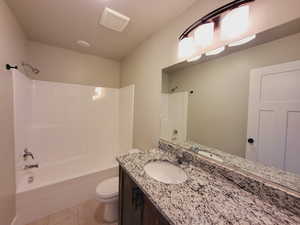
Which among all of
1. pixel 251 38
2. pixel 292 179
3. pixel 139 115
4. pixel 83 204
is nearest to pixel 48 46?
pixel 139 115

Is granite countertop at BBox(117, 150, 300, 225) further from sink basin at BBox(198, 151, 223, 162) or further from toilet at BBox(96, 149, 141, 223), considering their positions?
toilet at BBox(96, 149, 141, 223)

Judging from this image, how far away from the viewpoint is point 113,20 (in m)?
1.40

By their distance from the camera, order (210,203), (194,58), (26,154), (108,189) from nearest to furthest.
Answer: (210,203), (194,58), (108,189), (26,154)

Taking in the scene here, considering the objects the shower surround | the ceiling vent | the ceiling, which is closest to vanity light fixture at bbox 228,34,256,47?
the ceiling

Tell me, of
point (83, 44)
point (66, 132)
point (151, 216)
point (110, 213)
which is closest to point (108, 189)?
point (110, 213)

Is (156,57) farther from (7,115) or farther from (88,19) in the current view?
(7,115)

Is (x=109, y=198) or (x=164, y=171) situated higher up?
(x=164, y=171)

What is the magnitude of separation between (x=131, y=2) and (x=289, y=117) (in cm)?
149

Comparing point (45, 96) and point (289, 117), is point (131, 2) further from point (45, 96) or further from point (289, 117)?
point (45, 96)

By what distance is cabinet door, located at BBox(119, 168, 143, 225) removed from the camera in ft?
2.98

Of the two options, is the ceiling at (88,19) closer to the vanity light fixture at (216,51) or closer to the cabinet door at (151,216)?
the vanity light fixture at (216,51)

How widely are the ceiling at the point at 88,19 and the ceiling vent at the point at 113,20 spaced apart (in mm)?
46

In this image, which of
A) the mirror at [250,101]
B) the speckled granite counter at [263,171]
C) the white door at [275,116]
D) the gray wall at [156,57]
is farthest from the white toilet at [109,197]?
the white door at [275,116]

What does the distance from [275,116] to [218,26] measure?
29.9 inches
